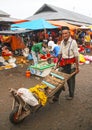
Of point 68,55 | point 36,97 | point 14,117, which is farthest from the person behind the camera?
point 68,55

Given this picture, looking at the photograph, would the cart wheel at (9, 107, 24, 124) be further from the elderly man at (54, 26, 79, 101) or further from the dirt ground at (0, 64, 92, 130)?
the elderly man at (54, 26, 79, 101)

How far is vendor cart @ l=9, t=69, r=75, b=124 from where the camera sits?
A: 437 cm

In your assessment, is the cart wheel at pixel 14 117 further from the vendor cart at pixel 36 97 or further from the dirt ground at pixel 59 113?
the dirt ground at pixel 59 113

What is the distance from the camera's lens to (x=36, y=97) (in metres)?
4.68

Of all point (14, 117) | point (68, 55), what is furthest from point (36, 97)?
point (68, 55)

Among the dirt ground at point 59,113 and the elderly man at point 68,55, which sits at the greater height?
the elderly man at point 68,55

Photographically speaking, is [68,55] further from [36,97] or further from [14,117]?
[14,117]

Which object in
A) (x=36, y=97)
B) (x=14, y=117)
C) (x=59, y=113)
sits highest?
(x=36, y=97)

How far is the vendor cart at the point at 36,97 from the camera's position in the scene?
437 cm

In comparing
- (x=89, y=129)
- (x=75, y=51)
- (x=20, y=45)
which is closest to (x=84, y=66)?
(x=20, y=45)

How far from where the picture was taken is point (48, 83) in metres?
5.31

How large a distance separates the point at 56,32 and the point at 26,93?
13.7 meters

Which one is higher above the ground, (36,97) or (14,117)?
(36,97)

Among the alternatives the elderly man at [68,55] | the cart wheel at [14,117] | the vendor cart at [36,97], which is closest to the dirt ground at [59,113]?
the cart wheel at [14,117]
